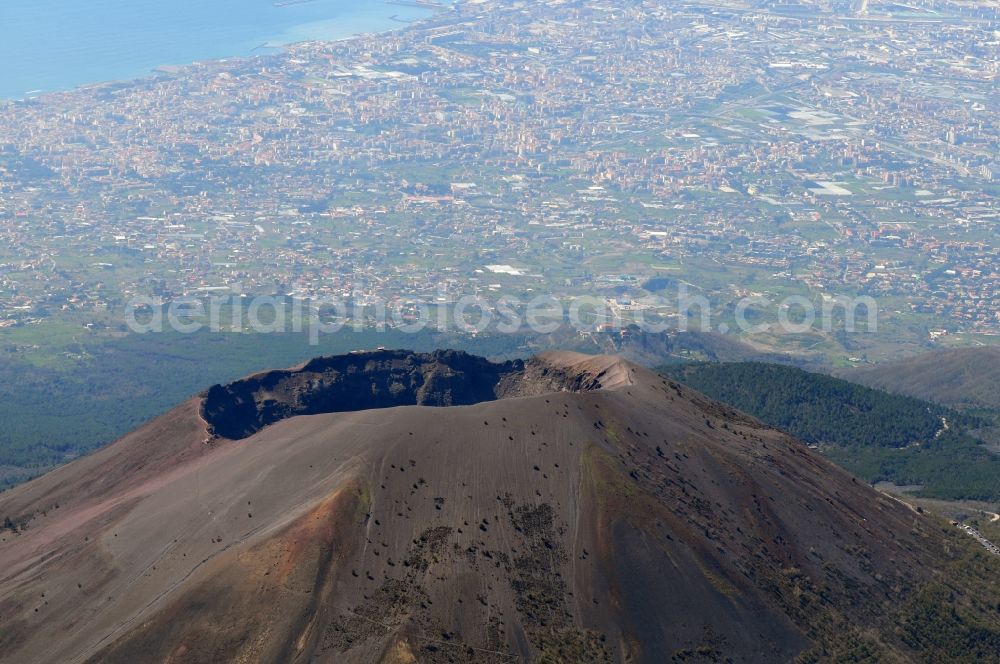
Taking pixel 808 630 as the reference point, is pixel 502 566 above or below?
above

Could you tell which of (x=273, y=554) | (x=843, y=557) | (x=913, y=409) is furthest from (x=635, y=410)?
(x=913, y=409)

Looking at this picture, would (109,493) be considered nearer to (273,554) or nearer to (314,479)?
(314,479)

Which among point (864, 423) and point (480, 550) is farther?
point (864, 423)

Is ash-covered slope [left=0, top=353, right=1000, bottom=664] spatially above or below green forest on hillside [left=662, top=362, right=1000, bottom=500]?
above

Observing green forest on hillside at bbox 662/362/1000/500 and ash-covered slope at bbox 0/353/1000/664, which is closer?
ash-covered slope at bbox 0/353/1000/664

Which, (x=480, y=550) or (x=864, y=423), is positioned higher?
(x=480, y=550)
